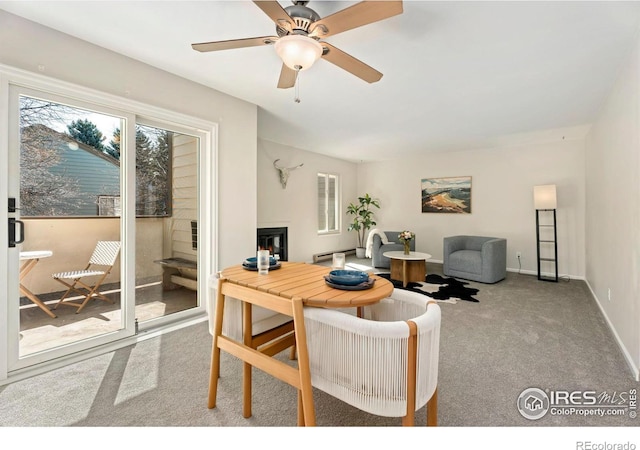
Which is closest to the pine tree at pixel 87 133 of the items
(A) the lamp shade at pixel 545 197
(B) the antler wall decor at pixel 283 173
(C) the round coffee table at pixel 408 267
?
(B) the antler wall decor at pixel 283 173

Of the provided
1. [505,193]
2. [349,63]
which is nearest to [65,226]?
[349,63]

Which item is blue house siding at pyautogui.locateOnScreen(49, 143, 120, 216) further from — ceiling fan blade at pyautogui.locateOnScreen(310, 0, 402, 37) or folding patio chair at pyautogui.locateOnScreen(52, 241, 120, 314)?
ceiling fan blade at pyautogui.locateOnScreen(310, 0, 402, 37)

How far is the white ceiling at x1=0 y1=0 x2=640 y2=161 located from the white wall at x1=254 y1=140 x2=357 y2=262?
4.48 feet

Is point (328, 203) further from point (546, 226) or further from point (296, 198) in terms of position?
point (546, 226)

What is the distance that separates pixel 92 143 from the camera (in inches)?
97.1

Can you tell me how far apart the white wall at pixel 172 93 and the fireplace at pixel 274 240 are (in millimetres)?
1670

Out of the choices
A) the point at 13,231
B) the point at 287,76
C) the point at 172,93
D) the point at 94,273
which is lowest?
the point at 94,273

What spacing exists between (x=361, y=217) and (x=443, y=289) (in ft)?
11.4

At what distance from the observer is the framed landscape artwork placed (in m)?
6.14

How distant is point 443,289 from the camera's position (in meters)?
4.29

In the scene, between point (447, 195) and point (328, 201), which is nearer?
point (447, 195)

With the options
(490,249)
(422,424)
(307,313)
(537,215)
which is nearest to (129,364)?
(307,313)

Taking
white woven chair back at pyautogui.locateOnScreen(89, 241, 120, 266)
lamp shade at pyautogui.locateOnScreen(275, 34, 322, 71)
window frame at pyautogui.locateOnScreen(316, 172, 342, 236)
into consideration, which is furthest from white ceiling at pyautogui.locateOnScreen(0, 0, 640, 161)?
window frame at pyautogui.locateOnScreen(316, 172, 342, 236)

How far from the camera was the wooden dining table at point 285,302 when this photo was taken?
1338mm
